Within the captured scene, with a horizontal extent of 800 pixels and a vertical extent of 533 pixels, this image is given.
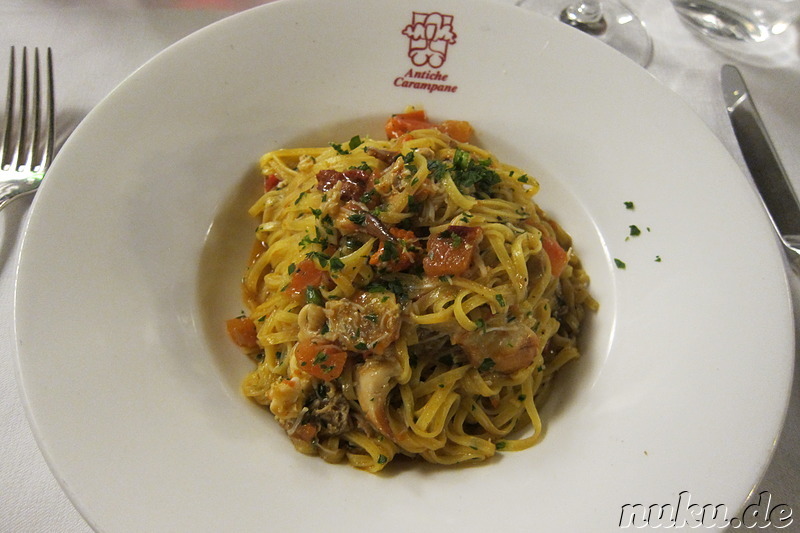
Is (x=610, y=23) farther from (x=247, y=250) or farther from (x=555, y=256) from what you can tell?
(x=247, y=250)

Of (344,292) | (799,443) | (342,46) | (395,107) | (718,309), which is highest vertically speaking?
(342,46)

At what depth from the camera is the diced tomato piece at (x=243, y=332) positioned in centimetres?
335

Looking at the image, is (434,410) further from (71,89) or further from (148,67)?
(71,89)

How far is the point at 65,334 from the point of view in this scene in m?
2.47

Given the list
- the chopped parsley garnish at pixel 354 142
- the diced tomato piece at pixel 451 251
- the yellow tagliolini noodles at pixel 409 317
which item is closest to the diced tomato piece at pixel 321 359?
the yellow tagliolini noodles at pixel 409 317

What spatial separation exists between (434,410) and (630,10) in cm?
425

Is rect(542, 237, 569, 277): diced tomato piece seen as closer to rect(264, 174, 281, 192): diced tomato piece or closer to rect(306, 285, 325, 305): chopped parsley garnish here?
rect(306, 285, 325, 305): chopped parsley garnish

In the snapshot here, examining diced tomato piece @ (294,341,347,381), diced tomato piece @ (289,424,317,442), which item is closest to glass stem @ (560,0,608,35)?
diced tomato piece @ (294,341,347,381)

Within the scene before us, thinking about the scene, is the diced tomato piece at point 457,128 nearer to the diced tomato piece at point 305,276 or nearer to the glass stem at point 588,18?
the diced tomato piece at point 305,276

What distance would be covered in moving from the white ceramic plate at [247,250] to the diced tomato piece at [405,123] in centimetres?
10

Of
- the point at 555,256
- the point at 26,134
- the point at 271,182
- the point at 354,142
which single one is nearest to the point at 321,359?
the point at 271,182

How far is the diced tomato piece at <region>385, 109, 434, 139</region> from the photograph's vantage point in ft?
12.7

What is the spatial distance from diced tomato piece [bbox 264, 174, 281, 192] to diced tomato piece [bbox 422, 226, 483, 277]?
1235 millimetres

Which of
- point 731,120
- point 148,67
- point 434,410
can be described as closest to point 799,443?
point 434,410
